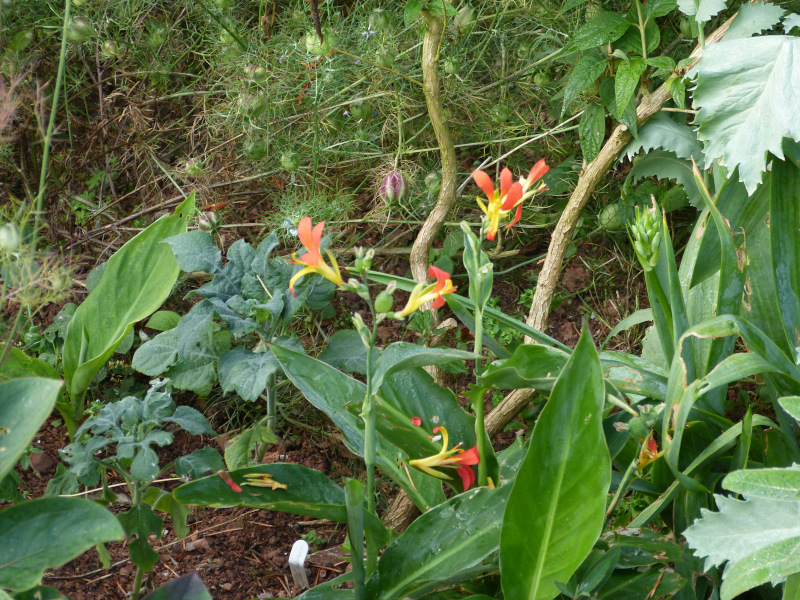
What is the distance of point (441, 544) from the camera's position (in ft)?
2.72

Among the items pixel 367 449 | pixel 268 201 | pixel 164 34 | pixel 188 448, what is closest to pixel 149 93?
pixel 164 34

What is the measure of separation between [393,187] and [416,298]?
0.78m

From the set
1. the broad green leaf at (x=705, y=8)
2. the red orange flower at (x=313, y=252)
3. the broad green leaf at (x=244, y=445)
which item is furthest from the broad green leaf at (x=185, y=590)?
the broad green leaf at (x=705, y=8)

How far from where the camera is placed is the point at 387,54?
1.49 metres

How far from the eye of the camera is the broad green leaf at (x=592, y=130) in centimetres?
142

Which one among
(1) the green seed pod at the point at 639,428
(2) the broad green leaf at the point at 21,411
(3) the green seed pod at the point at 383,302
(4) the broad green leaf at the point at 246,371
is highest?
(3) the green seed pod at the point at 383,302

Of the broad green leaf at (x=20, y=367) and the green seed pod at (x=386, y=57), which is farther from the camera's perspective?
the green seed pod at (x=386, y=57)

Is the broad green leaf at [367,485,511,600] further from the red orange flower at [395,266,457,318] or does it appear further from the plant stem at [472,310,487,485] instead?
the red orange flower at [395,266,457,318]

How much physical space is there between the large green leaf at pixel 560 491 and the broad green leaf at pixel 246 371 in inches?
16.7

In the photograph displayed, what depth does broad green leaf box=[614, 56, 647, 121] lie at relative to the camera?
1.29m

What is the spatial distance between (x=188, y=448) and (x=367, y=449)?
0.75 metres

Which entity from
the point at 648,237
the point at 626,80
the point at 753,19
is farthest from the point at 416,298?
the point at 753,19

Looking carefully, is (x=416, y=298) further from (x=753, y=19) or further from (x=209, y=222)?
(x=753, y=19)

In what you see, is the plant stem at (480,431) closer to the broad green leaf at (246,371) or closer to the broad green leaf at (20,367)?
the broad green leaf at (246,371)
